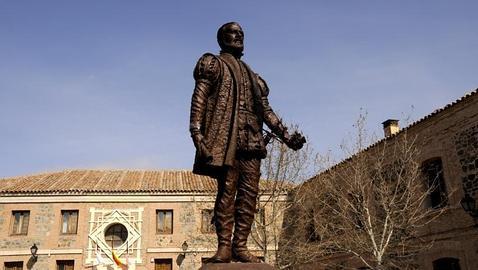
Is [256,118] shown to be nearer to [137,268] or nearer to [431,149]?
[431,149]

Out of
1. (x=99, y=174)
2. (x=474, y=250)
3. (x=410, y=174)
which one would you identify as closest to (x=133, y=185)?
(x=99, y=174)

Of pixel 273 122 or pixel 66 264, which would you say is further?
pixel 66 264

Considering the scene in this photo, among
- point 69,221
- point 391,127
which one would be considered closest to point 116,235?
point 69,221

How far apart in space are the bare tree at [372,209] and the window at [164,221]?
6.11 meters

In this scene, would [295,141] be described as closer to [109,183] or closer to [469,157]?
[469,157]

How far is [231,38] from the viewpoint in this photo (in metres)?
4.39

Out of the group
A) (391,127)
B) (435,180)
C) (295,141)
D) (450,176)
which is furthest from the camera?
(391,127)

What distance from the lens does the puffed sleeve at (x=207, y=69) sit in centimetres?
411

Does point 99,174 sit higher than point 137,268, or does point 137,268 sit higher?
point 99,174

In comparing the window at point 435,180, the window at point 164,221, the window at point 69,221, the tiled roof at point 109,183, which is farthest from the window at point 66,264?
the window at point 435,180

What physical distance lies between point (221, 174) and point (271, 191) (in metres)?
14.2

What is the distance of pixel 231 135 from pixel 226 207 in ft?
2.06

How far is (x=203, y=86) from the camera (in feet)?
13.4

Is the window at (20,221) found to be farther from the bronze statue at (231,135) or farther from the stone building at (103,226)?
the bronze statue at (231,135)
